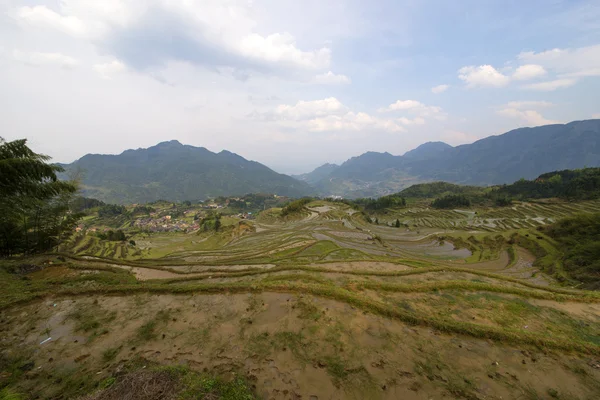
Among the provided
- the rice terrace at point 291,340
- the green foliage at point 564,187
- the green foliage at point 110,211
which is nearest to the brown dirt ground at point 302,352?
the rice terrace at point 291,340

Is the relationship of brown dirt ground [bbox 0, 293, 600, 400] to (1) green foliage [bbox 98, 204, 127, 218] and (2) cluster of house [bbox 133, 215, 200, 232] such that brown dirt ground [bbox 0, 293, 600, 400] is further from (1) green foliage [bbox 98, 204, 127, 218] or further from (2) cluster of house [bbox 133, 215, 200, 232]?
(1) green foliage [bbox 98, 204, 127, 218]

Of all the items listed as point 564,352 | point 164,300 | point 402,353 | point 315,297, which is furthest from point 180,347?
point 564,352

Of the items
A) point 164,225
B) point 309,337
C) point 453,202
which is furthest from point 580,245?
point 164,225

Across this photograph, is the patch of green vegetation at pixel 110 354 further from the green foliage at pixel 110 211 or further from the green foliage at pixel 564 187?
the green foliage at pixel 110 211

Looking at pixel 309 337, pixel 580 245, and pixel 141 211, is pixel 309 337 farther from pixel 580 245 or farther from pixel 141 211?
pixel 141 211

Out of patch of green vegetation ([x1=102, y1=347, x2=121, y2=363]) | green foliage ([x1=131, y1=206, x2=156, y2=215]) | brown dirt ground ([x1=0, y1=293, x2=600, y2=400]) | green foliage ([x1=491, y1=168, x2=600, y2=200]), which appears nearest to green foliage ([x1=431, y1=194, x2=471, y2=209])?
green foliage ([x1=491, y1=168, x2=600, y2=200])

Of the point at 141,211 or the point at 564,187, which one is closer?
the point at 564,187

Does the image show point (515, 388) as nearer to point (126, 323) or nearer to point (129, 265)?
point (126, 323)
